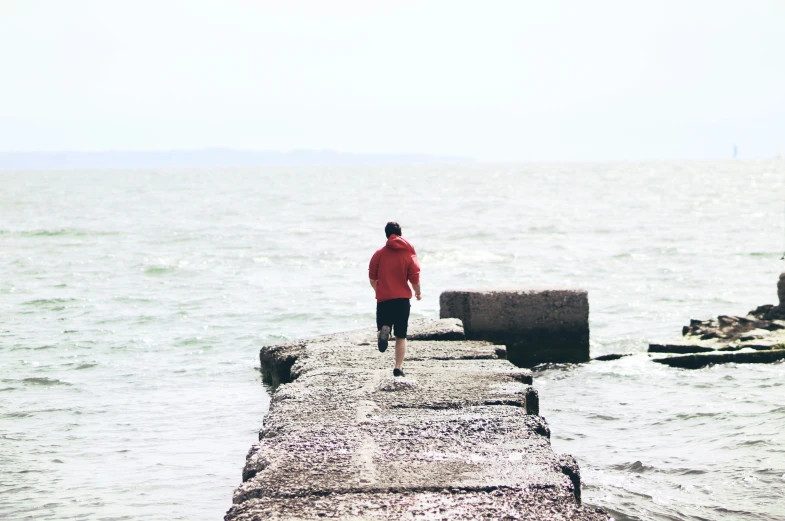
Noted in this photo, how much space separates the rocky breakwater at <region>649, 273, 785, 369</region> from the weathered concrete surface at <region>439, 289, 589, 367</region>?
57.6 inches

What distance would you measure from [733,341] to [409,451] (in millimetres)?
7409

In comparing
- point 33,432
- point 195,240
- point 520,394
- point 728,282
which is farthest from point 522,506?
point 195,240

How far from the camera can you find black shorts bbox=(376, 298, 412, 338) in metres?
7.05

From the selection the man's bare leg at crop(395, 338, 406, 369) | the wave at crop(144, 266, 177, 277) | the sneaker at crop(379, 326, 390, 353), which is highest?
the sneaker at crop(379, 326, 390, 353)

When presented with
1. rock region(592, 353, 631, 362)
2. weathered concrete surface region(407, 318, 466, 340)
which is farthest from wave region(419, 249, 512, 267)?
weathered concrete surface region(407, 318, 466, 340)

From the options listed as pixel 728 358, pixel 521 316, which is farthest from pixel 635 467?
pixel 728 358

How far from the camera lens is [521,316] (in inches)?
402

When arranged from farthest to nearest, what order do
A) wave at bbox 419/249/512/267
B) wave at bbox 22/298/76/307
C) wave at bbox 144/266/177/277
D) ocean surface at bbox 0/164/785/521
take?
wave at bbox 419/249/512/267, wave at bbox 144/266/177/277, wave at bbox 22/298/76/307, ocean surface at bbox 0/164/785/521

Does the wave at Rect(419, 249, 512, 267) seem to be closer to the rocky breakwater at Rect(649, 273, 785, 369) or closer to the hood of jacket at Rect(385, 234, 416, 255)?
the rocky breakwater at Rect(649, 273, 785, 369)

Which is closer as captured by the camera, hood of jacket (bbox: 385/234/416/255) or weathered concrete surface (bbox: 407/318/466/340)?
hood of jacket (bbox: 385/234/416/255)

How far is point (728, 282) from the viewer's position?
65.3ft

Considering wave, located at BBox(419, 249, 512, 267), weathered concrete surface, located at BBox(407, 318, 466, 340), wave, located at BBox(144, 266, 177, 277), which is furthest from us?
wave, located at BBox(419, 249, 512, 267)

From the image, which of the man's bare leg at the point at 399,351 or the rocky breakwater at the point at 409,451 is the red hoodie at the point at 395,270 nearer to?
the man's bare leg at the point at 399,351

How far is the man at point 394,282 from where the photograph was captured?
7.02 meters
